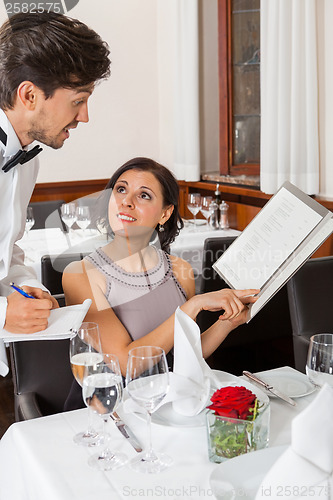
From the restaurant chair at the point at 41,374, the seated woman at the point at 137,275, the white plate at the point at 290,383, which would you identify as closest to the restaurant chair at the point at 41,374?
the restaurant chair at the point at 41,374

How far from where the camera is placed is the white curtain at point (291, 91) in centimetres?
338

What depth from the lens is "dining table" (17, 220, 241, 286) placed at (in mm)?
3199

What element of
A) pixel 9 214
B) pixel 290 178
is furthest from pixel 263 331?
pixel 9 214

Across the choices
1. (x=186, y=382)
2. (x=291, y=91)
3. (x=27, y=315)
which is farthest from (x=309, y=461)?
(x=291, y=91)

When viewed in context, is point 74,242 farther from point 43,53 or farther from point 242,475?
point 242,475

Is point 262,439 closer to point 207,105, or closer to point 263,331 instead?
point 263,331

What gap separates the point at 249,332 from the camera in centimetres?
275

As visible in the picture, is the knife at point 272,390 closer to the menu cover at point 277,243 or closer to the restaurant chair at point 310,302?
the menu cover at point 277,243

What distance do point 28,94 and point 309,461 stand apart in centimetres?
121

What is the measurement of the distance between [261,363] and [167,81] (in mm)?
3052

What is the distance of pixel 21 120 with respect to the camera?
165cm

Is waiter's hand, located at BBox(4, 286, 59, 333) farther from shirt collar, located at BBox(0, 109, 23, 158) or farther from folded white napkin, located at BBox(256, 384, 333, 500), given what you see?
folded white napkin, located at BBox(256, 384, 333, 500)

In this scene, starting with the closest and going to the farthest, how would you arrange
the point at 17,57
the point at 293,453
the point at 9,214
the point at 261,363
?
the point at 293,453
the point at 17,57
the point at 9,214
the point at 261,363

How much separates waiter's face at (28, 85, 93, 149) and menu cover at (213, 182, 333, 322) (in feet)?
1.92
